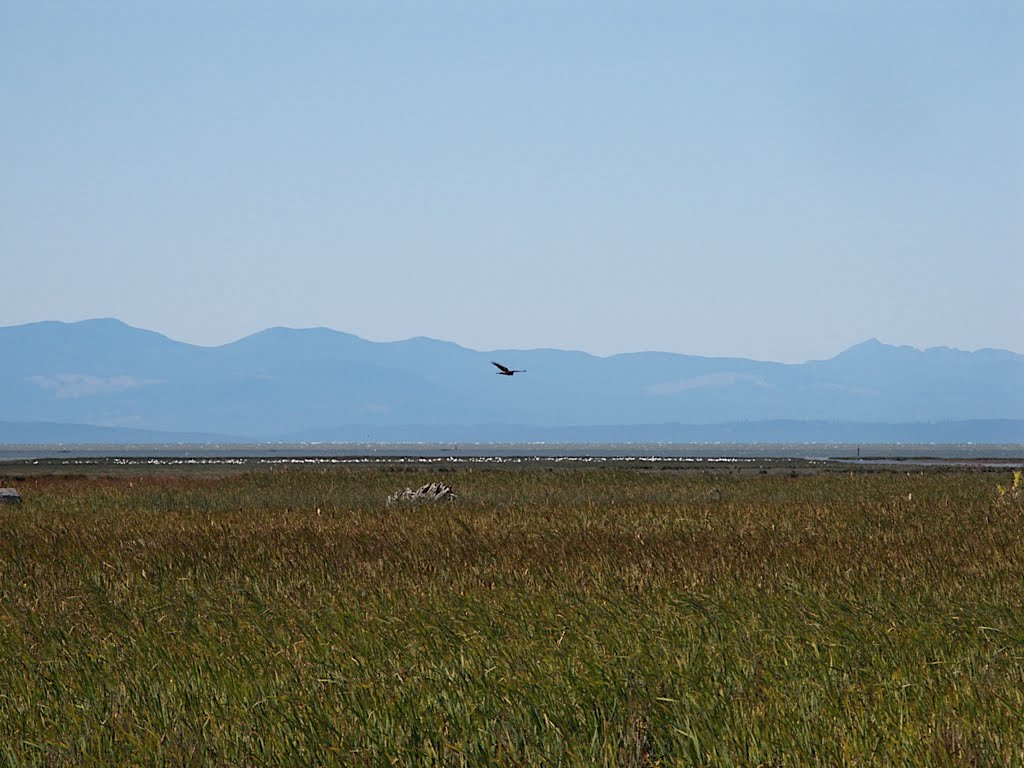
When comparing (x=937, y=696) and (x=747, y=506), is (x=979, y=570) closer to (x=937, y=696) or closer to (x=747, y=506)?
(x=937, y=696)

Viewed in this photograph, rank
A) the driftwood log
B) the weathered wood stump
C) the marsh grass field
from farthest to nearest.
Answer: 1. the weathered wood stump
2. the driftwood log
3. the marsh grass field

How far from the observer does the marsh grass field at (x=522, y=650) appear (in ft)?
19.1

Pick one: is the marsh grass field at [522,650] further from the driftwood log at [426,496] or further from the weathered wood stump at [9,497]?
the weathered wood stump at [9,497]

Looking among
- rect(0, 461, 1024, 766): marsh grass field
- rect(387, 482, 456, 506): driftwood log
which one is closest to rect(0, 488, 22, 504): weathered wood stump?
rect(387, 482, 456, 506): driftwood log

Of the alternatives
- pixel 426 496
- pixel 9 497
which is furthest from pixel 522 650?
pixel 9 497

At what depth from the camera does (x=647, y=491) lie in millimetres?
34969

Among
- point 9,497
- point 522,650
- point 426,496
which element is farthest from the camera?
point 9,497

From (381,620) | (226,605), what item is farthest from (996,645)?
(226,605)

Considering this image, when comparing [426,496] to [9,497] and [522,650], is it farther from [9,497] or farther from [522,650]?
[522,650]

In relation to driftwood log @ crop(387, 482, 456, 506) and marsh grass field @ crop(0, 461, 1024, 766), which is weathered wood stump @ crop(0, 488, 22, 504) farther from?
marsh grass field @ crop(0, 461, 1024, 766)

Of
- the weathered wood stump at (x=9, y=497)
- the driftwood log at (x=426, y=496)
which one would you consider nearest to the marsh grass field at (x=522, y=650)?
the driftwood log at (x=426, y=496)

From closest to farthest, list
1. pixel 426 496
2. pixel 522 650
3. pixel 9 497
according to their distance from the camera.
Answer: pixel 522 650 → pixel 426 496 → pixel 9 497

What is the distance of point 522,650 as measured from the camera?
783 cm

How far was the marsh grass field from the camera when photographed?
582 cm
